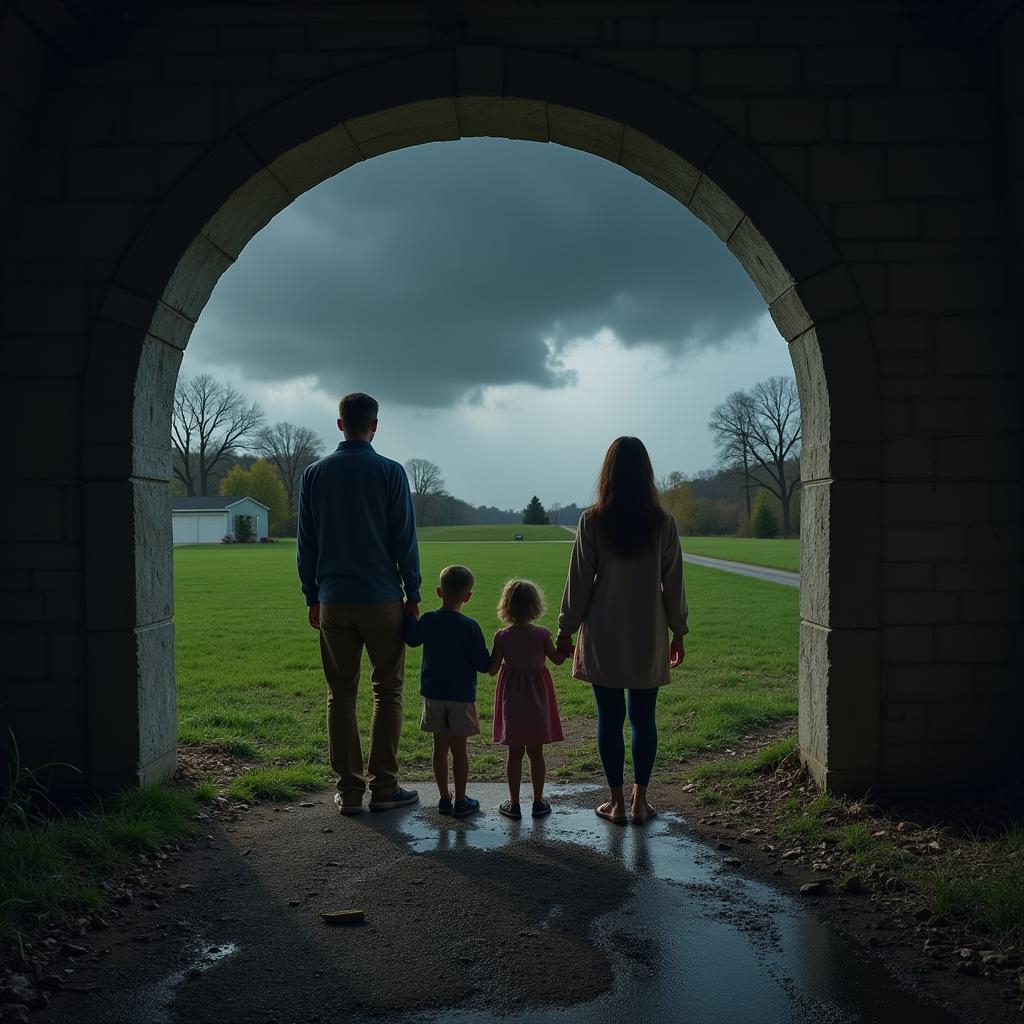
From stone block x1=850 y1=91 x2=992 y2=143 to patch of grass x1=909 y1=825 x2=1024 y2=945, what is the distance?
3.72m

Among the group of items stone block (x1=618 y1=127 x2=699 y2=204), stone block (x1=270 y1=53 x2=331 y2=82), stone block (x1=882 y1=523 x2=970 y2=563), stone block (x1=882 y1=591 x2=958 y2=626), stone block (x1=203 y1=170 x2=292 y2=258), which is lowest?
stone block (x1=882 y1=591 x2=958 y2=626)

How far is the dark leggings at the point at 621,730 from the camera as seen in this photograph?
468cm

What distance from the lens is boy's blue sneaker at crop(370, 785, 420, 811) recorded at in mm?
5016

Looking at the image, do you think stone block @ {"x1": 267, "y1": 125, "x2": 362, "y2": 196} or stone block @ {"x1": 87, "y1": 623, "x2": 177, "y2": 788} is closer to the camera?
stone block @ {"x1": 87, "y1": 623, "x2": 177, "y2": 788}

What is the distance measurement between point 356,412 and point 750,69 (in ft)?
9.59

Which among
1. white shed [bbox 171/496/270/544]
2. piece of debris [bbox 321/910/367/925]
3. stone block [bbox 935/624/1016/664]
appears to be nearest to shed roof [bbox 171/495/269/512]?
white shed [bbox 171/496/270/544]

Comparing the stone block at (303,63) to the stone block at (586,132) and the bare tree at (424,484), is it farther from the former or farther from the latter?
the bare tree at (424,484)

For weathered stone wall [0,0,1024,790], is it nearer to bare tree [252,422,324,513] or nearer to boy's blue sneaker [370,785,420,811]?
boy's blue sneaker [370,785,420,811]

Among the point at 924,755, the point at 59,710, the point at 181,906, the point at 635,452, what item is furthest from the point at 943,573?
the point at 59,710

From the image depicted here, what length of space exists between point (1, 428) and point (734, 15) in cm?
472

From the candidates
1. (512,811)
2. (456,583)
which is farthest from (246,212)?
(512,811)

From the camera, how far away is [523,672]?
480 centimetres

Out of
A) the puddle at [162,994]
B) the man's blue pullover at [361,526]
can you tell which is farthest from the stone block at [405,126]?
the puddle at [162,994]

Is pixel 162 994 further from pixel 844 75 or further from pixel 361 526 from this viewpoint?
pixel 844 75
